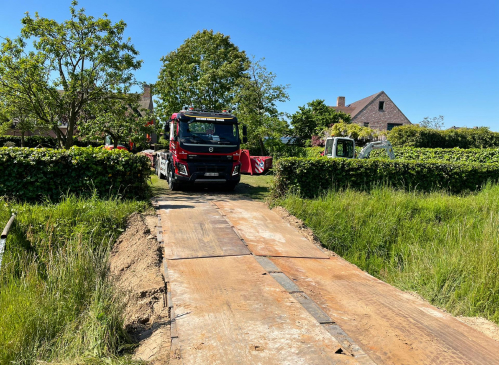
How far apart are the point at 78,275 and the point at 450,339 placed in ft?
14.1

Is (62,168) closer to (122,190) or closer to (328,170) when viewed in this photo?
(122,190)

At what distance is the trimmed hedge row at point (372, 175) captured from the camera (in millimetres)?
10672

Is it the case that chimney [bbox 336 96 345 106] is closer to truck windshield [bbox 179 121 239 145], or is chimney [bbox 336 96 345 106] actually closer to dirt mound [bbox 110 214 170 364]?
truck windshield [bbox 179 121 239 145]

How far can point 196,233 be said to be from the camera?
24.1 ft

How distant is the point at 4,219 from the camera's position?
7.10 metres

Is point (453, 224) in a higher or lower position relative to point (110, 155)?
lower

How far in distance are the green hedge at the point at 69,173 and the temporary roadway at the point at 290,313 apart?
292 centimetres

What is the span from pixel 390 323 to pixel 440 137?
29.7 meters

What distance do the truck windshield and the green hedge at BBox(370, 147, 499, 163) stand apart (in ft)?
35.7

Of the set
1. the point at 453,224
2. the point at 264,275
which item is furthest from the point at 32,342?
the point at 453,224

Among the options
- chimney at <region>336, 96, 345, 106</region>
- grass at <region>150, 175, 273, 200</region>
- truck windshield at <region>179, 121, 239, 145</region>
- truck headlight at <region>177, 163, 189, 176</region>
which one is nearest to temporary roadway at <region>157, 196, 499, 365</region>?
truck headlight at <region>177, 163, 189, 176</region>

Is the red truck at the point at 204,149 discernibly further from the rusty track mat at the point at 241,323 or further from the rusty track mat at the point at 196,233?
the rusty track mat at the point at 241,323

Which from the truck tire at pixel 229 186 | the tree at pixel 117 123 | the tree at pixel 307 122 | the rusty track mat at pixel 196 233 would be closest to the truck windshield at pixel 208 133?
the truck tire at pixel 229 186

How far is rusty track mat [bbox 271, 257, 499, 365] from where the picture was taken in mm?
3463
